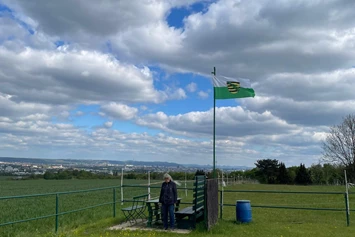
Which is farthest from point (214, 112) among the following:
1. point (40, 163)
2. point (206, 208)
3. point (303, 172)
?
point (40, 163)

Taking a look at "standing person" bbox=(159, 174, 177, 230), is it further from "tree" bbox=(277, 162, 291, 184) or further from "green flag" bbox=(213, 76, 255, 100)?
"tree" bbox=(277, 162, 291, 184)

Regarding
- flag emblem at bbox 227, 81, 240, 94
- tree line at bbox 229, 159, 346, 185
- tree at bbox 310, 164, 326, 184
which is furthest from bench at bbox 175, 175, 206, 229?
tree at bbox 310, 164, 326, 184

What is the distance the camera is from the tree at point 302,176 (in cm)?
7475

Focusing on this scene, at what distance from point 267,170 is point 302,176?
8.23 meters

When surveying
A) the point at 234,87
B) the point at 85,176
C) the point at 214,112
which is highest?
the point at 234,87

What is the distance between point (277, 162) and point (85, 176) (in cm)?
3987

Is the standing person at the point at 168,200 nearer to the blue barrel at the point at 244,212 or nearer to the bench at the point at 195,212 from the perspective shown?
the bench at the point at 195,212

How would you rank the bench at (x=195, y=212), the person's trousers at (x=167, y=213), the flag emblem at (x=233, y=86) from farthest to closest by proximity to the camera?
the flag emblem at (x=233, y=86) < the person's trousers at (x=167, y=213) < the bench at (x=195, y=212)

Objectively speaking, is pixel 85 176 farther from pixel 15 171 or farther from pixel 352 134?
pixel 352 134

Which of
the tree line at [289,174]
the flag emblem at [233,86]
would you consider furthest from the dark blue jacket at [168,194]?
the tree line at [289,174]

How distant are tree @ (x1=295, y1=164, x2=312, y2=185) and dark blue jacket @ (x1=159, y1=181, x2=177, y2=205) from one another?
224ft

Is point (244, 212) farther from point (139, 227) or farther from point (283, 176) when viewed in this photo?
point (283, 176)

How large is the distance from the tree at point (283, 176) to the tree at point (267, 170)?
1382 mm

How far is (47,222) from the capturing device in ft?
44.4
